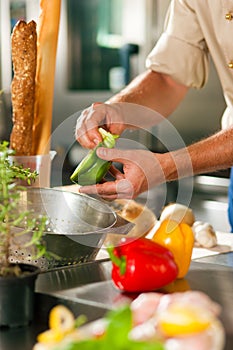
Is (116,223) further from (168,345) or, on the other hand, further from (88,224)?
(168,345)

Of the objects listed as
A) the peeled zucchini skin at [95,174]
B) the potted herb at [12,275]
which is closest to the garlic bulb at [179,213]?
the peeled zucchini skin at [95,174]

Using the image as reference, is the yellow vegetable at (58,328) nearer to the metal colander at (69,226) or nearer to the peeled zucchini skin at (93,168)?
the metal colander at (69,226)

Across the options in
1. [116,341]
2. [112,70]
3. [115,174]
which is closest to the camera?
[116,341]

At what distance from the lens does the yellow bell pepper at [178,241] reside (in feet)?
3.78

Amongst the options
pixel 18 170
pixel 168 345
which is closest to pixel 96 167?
pixel 18 170

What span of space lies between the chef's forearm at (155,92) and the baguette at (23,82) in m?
0.38

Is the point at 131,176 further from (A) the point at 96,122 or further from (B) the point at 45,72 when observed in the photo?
(B) the point at 45,72

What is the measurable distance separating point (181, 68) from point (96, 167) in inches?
32.9

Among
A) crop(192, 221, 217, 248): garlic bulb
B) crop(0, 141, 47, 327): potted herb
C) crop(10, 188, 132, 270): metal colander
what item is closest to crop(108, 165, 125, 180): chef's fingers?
crop(10, 188, 132, 270): metal colander

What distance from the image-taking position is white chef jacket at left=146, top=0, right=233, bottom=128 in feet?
6.72

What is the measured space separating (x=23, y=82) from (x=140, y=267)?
850mm

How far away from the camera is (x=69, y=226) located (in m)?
1.39

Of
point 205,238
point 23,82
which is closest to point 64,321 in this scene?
point 205,238

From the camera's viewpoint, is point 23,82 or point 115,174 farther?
point 23,82
